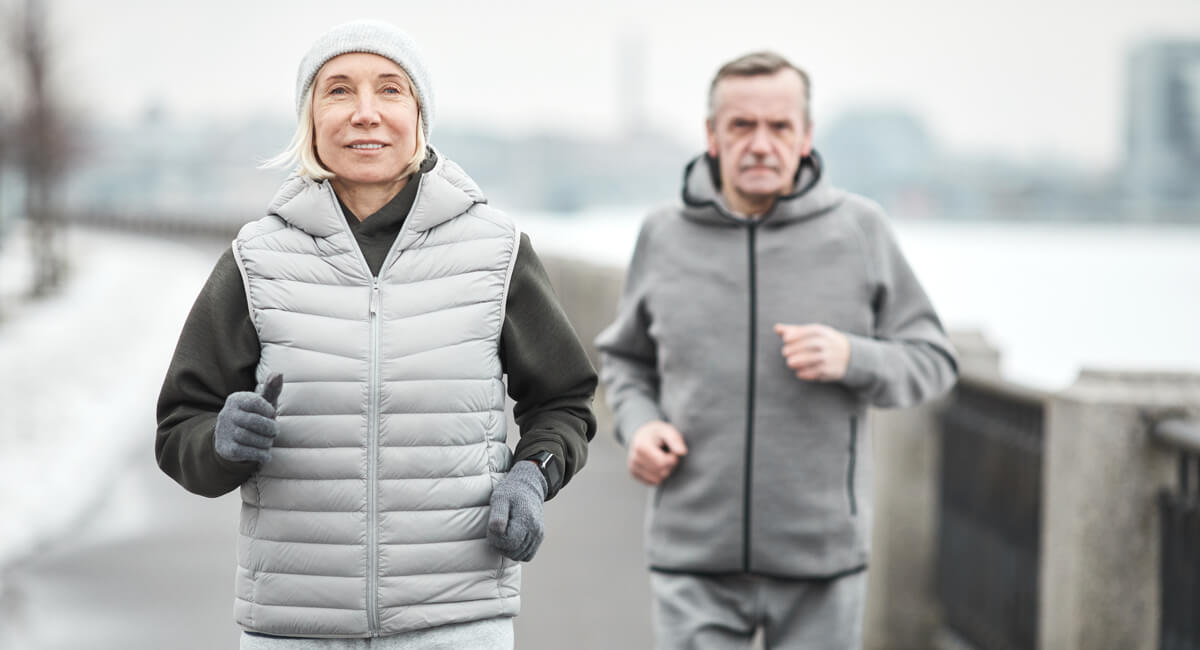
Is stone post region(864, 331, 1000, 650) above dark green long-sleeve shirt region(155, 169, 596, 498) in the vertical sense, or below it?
below

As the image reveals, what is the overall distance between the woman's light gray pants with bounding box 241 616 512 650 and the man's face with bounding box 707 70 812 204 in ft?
4.50

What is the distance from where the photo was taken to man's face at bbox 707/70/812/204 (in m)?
3.48

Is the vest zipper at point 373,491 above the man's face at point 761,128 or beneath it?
beneath

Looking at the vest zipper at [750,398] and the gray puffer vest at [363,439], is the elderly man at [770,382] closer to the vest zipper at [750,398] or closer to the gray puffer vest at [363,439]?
the vest zipper at [750,398]

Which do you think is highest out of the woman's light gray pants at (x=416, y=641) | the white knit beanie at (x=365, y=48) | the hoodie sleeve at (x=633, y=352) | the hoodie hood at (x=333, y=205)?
the white knit beanie at (x=365, y=48)

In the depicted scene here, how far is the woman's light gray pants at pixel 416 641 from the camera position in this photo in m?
2.54

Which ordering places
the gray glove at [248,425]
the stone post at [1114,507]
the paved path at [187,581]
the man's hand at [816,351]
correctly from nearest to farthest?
the gray glove at [248,425] → the man's hand at [816,351] → the stone post at [1114,507] → the paved path at [187,581]

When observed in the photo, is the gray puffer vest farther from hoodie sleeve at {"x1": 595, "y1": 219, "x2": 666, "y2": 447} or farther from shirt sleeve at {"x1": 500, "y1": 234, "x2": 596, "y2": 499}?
hoodie sleeve at {"x1": 595, "y1": 219, "x2": 666, "y2": 447}

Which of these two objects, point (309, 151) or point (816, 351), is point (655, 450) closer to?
point (816, 351)

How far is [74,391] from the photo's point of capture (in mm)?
13406

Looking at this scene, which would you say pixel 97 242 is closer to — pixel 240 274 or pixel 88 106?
pixel 88 106

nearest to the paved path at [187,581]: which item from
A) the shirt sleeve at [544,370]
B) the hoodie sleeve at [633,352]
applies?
the hoodie sleeve at [633,352]

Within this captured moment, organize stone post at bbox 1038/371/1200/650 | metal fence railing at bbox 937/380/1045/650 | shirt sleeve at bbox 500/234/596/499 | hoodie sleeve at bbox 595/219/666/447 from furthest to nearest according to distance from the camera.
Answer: metal fence railing at bbox 937/380/1045/650
stone post at bbox 1038/371/1200/650
hoodie sleeve at bbox 595/219/666/447
shirt sleeve at bbox 500/234/596/499

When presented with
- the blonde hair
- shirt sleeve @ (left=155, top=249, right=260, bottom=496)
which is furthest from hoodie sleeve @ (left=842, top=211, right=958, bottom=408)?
shirt sleeve @ (left=155, top=249, right=260, bottom=496)
